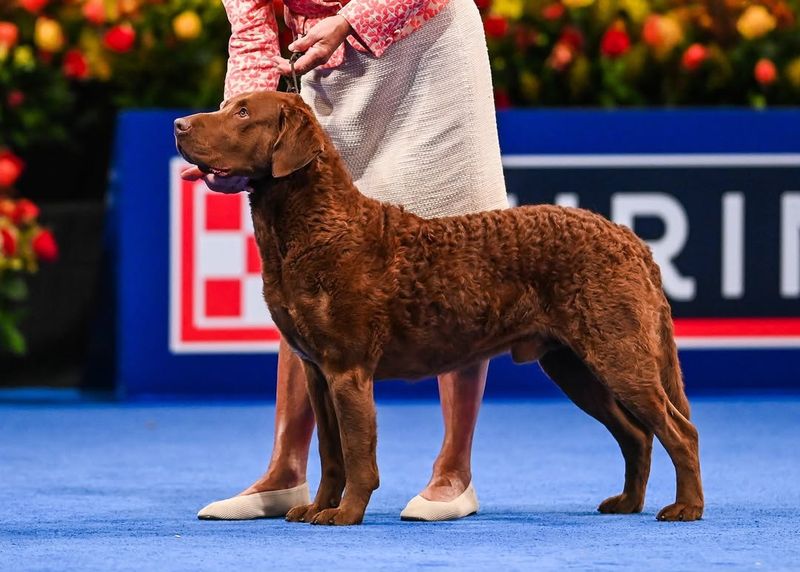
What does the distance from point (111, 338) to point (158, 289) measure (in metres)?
0.58

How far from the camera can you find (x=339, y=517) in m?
3.75

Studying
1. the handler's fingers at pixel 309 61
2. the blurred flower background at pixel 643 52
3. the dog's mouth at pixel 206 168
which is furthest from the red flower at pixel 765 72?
the dog's mouth at pixel 206 168

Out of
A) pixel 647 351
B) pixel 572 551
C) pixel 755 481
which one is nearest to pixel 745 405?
pixel 755 481

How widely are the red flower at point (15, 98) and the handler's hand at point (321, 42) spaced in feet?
10.8

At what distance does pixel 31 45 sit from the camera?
7059 millimetres

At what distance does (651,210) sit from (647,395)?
9.54ft

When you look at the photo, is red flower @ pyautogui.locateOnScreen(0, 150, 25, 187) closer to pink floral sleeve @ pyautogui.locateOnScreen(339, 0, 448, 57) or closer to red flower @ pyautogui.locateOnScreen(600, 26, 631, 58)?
red flower @ pyautogui.locateOnScreen(600, 26, 631, 58)

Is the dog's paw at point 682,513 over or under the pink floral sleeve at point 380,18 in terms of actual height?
under

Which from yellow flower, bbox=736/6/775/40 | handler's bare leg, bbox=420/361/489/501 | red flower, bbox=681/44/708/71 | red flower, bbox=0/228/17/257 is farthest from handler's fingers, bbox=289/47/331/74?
yellow flower, bbox=736/6/775/40

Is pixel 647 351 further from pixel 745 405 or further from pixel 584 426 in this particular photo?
pixel 745 405

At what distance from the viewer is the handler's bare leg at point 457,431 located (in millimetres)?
4043

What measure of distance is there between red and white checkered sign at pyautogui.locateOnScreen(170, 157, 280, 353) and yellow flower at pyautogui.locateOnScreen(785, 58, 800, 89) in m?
2.53

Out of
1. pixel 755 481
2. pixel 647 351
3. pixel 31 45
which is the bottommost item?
pixel 755 481

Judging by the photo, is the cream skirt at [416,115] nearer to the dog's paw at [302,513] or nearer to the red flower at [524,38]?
the dog's paw at [302,513]
